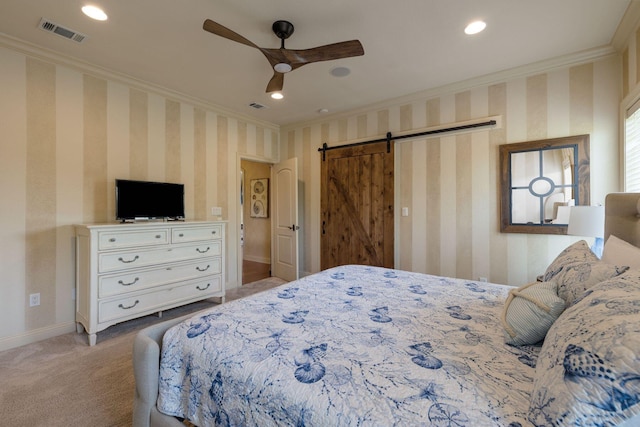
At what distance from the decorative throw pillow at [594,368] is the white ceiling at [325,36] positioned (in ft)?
7.31

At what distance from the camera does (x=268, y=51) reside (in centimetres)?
216

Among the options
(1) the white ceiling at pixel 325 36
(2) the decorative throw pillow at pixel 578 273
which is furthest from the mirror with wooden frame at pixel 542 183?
(2) the decorative throw pillow at pixel 578 273

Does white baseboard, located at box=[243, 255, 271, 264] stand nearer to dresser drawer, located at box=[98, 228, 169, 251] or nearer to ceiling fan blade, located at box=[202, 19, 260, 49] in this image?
dresser drawer, located at box=[98, 228, 169, 251]

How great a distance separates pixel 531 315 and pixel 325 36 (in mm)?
2491

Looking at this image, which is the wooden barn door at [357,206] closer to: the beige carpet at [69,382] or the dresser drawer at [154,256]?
the dresser drawer at [154,256]

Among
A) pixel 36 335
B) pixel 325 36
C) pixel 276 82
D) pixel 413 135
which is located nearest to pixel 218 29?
pixel 276 82

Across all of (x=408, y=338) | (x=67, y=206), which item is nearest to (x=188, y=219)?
(x=67, y=206)

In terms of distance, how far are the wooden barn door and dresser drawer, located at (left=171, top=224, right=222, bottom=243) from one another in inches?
68.4

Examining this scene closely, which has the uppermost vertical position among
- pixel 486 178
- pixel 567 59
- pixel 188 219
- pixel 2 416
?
pixel 567 59

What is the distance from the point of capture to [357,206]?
4.20 metres

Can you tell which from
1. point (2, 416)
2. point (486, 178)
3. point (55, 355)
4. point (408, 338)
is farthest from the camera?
point (486, 178)

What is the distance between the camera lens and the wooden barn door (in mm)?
3938

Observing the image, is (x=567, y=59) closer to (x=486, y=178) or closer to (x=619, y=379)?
(x=486, y=178)

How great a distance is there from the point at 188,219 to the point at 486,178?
149 inches
